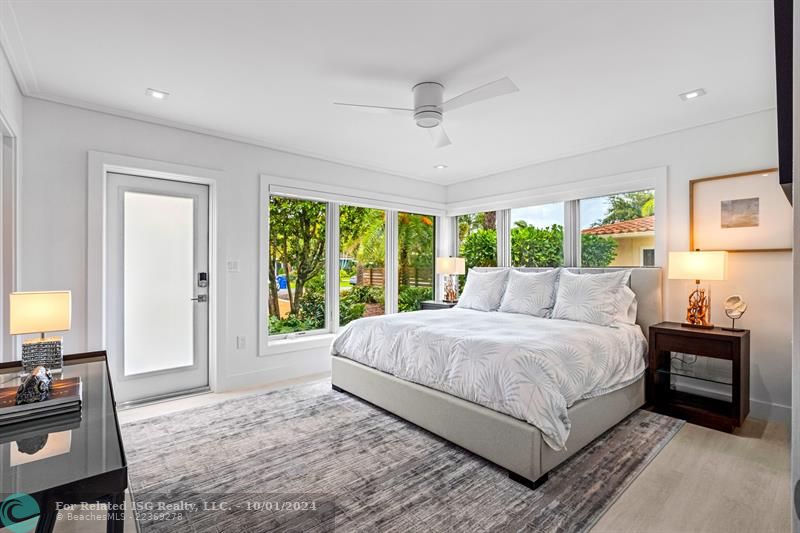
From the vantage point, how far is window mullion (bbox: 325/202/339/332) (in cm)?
483

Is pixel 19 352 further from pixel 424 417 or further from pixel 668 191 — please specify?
pixel 668 191

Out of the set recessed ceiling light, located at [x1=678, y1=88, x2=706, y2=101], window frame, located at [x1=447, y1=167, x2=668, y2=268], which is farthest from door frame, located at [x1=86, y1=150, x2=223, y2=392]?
recessed ceiling light, located at [x1=678, y1=88, x2=706, y2=101]

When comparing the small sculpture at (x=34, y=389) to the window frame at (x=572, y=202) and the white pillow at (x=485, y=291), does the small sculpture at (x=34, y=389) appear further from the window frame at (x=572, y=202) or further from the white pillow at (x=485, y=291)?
the window frame at (x=572, y=202)

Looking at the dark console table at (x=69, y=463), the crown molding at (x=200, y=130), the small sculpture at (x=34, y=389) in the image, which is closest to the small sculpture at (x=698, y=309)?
the crown molding at (x=200, y=130)

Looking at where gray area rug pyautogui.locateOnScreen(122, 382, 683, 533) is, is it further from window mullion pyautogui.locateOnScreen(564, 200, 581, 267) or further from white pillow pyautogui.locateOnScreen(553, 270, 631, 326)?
window mullion pyautogui.locateOnScreen(564, 200, 581, 267)

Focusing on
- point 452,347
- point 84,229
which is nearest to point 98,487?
point 452,347

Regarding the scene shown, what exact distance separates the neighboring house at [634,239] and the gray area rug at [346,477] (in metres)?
1.57

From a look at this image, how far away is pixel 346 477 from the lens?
7.48 ft

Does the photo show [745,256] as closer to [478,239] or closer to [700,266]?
[700,266]

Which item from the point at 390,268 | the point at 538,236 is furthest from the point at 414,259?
the point at 538,236

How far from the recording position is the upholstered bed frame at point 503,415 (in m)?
2.19

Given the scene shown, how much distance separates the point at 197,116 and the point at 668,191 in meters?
4.32

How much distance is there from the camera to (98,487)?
104cm

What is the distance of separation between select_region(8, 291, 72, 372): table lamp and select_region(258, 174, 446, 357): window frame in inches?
78.5
